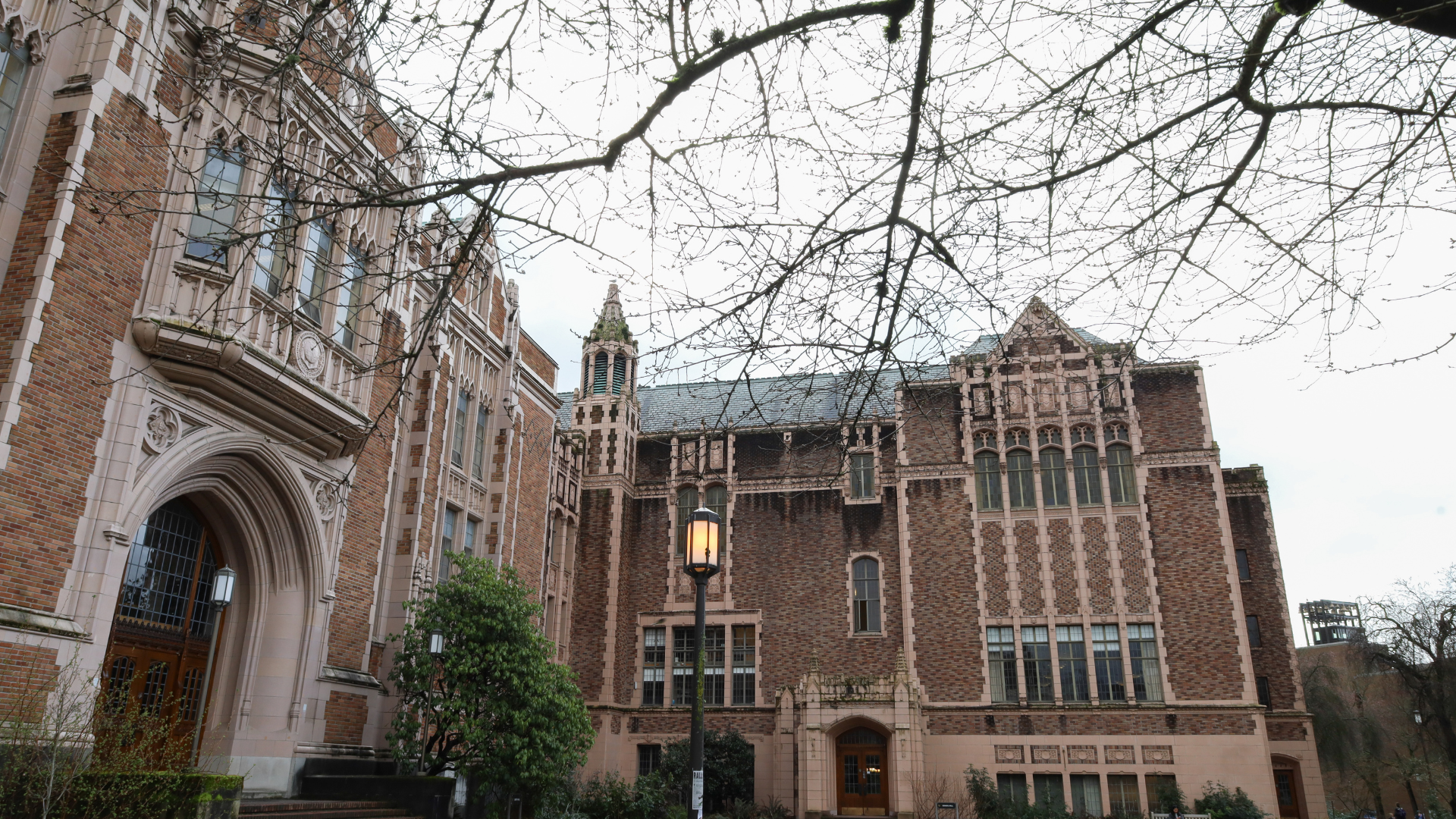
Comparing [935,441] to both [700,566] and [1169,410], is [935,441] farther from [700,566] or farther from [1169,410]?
[700,566]

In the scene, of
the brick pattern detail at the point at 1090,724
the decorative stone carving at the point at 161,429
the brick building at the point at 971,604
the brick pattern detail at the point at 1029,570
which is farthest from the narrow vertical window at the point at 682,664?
the decorative stone carving at the point at 161,429

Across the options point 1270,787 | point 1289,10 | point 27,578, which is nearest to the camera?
point 1289,10

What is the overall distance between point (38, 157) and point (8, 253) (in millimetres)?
1217

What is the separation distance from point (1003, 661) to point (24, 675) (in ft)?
84.1

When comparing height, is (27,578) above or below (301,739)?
above

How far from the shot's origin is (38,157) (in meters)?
10.7

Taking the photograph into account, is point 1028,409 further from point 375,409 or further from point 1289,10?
point 1289,10

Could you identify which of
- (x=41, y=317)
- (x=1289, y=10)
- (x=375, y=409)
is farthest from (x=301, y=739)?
(x=1289, y=10)

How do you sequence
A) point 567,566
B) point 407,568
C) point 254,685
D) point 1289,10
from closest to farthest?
point 1289,10 < point 254,685 < point 407,568 < point 567,566

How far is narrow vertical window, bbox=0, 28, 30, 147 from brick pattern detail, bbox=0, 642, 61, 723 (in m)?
5.48

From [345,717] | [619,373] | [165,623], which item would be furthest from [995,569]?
[165,623]

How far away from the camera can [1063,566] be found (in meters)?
29.8

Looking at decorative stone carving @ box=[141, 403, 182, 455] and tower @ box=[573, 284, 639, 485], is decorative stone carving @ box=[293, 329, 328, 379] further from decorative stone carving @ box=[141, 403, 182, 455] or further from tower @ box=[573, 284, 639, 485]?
tower @ box=[573, 284, 639, 485]

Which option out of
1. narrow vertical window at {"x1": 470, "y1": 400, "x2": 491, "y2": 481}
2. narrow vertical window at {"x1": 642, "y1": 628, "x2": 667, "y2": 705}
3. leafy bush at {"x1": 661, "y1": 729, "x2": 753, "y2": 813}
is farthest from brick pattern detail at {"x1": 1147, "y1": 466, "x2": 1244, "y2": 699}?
narrow vertical window at {"x1": 470, "y1": 400, "x2": 491, "y2": 481}
